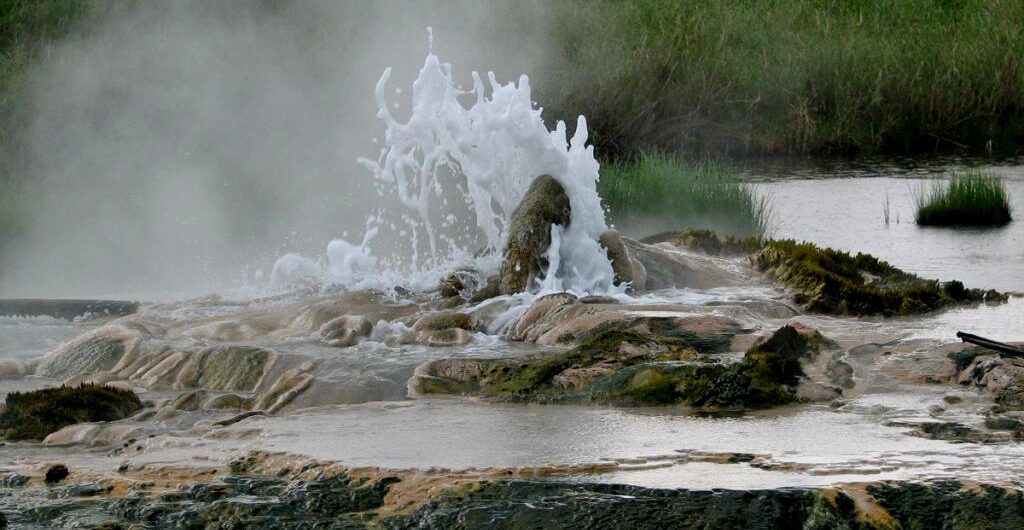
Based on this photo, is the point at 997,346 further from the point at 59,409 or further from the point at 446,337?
the point at 59,409

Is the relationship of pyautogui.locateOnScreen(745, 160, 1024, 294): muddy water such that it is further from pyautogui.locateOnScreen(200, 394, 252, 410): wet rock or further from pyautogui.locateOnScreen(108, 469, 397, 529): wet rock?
pyautogui.locateOnScreen(108, 469, 397, 529): wet rock

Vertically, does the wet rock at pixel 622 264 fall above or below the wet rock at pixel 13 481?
above

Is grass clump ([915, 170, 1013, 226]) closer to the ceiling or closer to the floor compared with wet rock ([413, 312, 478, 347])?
closer to the ceiling

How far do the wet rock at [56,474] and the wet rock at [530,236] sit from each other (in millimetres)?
3978

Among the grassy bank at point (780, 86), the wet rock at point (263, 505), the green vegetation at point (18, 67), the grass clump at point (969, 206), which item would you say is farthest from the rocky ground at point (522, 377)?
the grassy bank at point (780, 86)

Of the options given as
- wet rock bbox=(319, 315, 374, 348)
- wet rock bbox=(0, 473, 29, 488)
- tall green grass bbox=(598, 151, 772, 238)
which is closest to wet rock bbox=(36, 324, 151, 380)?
wet rock bbox=(319, 315, 374, 348)

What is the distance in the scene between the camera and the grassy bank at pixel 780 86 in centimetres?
1992

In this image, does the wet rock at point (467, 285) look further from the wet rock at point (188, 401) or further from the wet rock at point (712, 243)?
the wet rock at point (188, 401)

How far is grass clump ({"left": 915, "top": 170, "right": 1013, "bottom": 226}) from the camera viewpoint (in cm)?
1450

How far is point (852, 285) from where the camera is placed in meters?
9.60

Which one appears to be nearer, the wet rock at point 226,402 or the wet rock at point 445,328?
the wet rock at point 226,402

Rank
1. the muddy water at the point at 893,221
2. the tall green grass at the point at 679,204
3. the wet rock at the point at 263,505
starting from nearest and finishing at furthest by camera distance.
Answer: the wet rock at the point at 263,505, the muddy water at the point at 893,221, the tall green grass at the point at 679,204

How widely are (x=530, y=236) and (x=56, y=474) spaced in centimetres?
425

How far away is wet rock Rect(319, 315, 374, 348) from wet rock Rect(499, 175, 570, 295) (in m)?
1.02
